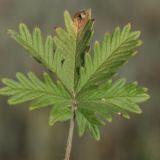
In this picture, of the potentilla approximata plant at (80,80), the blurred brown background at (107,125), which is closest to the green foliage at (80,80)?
the potentilla approximata plant at (80,80)

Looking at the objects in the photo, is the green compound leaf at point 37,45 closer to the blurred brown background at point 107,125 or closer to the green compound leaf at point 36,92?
the green compound leaf at point 36,92

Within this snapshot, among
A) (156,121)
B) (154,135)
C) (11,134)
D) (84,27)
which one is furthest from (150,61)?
(84,27)

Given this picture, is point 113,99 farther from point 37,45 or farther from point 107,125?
point 107,125

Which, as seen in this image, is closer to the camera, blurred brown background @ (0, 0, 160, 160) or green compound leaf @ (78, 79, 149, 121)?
green compound leaf @ (78, 79, 149, 121)

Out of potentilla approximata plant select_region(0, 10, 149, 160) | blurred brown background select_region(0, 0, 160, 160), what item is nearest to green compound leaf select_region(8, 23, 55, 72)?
potentilla approximata plant select_region(0, 10, 149, 160)

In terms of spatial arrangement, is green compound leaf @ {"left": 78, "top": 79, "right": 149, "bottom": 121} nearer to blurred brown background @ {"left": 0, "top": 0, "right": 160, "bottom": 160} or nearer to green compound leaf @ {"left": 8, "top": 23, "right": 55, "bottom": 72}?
green compound leaf @ {"left": 8, "top": 23, "right": 55, "bottom": 72}

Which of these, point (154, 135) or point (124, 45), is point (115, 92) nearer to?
point (124, 45)

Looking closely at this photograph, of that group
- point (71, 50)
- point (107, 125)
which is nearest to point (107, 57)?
A: point (71, 50)
